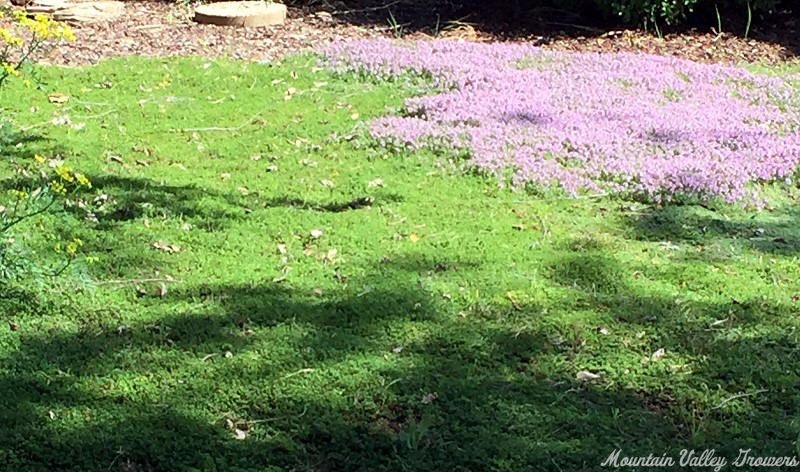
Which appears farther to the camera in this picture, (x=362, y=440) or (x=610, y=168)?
(x=610, y=168)

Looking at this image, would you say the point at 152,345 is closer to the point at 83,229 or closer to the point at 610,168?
the point at 83,229

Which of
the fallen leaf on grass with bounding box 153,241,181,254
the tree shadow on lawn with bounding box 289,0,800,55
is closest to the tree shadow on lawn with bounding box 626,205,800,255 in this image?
the fallen leaf on grass with bounding box 153,241,181,254

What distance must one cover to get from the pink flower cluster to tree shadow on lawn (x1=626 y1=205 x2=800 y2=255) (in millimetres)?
190

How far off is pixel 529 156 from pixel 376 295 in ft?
6.76

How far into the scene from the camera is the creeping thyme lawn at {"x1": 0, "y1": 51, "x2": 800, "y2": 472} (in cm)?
303

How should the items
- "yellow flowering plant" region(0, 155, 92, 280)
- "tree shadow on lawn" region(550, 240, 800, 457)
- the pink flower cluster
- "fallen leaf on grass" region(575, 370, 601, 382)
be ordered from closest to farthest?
"tree shadow on lawn" region(550, 240, 800, 457), "fallen leaf on grass" region(575, 370, 601, 382), "yellow flowering plant" region(0, 155, 92, 280), the pink flower cluster

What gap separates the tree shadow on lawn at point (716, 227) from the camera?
461 centimetres

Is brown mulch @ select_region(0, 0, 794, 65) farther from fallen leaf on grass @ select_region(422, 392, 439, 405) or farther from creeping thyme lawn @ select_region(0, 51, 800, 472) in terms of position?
fallen leaf on grass @ select_region(422, 392, 439, 405)

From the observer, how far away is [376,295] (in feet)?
12.8

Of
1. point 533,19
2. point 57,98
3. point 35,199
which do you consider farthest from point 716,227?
point 533,19

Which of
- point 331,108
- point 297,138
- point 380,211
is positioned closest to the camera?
point 380,211

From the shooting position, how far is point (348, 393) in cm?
323

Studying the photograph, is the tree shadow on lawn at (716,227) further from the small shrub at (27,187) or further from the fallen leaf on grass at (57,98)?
the fallen leaf on grass at (57,98)

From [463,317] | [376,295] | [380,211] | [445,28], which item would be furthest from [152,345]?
[445,28]
